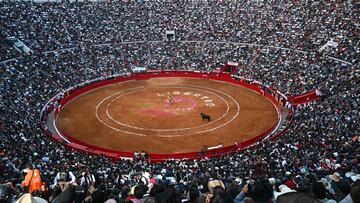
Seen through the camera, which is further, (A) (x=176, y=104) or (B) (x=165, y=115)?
(A) (x=176, y=104)

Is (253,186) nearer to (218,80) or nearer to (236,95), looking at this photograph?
(236,95)

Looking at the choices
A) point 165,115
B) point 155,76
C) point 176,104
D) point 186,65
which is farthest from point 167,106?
point 186,65

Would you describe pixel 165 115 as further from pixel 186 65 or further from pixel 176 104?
pixel 186 65

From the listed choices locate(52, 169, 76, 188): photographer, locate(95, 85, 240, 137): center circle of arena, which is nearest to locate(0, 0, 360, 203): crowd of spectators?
locate(52, 169, 76, 188): photographer

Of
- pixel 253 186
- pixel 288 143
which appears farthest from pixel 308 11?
pixel 253 186

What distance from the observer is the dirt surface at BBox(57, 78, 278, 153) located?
142ft

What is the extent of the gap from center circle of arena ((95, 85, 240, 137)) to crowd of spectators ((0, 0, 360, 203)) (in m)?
6.93

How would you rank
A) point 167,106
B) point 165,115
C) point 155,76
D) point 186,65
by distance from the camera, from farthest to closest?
point 186,65, point 155,76, point 167,106, point 165,115

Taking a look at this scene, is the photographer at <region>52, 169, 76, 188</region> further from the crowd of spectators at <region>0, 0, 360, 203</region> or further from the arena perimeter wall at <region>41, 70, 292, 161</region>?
the arena perimeter wall at <region>41, 70, 292, 161</region>

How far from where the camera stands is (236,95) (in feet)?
186

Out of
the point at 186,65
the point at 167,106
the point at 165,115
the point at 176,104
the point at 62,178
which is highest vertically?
the point at 62,178

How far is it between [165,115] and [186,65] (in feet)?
61.1

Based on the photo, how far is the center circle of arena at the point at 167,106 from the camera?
1811 inches

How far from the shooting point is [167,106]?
5288 cm
